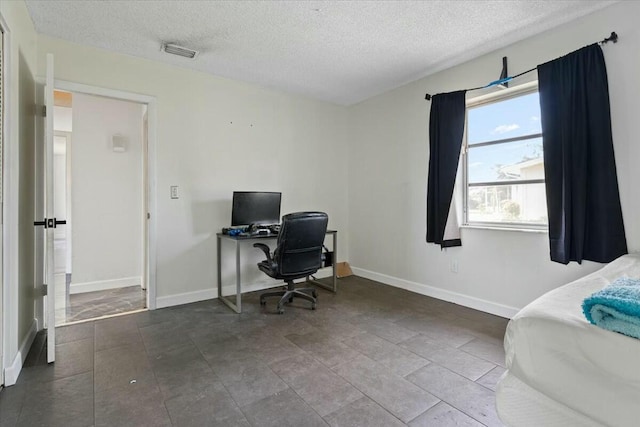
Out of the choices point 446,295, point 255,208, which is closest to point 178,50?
point 255,208

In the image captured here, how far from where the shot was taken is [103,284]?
393 centimetres

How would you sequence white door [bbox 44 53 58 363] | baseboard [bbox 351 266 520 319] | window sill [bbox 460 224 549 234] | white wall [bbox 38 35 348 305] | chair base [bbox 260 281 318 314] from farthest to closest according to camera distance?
chair base [bbox 260 281 318 314]
white wall [bbox 38 35 348 305]
baseboard [bbox 351 266 520 319]
window sill [bbox 460 224 549 234]
white door [bbox 44 53 58 363]

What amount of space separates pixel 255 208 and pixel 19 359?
7.23 ft

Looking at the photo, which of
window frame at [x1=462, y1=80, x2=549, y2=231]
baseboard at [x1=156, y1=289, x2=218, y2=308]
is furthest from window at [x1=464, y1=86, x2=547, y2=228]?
baseboard at [x1=156, y1=289, x2=218, y2=308]

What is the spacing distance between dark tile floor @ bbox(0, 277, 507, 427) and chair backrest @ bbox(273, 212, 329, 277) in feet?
1.45

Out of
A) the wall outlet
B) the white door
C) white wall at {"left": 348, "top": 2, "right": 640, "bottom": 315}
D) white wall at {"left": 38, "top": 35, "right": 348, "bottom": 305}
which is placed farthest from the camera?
the wall outlet

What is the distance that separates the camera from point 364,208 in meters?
4.48

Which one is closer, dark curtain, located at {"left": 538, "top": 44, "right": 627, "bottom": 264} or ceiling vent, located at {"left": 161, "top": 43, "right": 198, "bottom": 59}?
dark curtain, located at {"left": 538, "top": 44, "right": 627, "bottom": 264}

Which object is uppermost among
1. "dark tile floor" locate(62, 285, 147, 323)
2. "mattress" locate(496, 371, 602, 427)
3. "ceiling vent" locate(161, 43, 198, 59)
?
"ceiling vent" locate(161, 43, 198, 59)

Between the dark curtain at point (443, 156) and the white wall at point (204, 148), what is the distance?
1616mm

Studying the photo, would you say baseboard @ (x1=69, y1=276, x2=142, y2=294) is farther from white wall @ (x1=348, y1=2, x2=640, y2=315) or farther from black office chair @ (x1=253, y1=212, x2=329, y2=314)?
white wall @ (x1=348, y1=2, x2=640, y2=315)

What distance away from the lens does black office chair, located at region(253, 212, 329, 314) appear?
303 centimetres

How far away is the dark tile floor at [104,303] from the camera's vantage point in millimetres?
3098

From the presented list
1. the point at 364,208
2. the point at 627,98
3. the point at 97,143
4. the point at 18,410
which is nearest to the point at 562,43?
the point at 627,98
